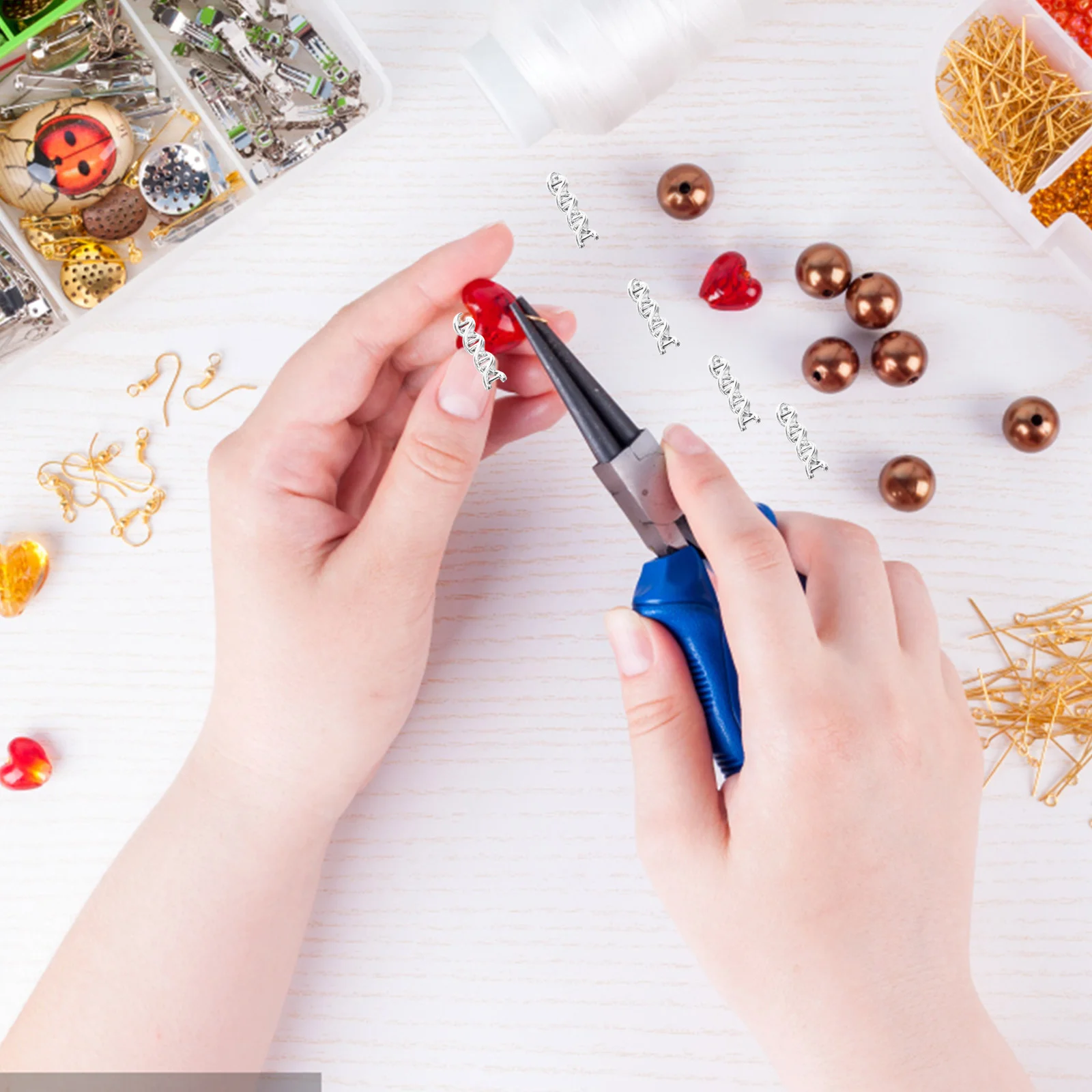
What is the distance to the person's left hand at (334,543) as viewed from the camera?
2.76ft

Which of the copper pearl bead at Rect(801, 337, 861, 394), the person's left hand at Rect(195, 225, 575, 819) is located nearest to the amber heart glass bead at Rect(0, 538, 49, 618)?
the person's left hand at Rect(195, 225, 575, 819)

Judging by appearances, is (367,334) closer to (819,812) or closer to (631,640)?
(631,640)

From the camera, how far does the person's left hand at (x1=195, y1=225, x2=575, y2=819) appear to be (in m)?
0.84

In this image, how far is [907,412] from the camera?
1091mm

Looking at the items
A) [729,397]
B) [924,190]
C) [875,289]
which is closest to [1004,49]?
[924,190]

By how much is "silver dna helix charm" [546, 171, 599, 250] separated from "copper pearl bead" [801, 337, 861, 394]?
0.92 ft

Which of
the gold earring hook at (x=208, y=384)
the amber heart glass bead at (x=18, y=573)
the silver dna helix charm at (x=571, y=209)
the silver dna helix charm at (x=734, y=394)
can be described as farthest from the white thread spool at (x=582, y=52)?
the amber heart glass bead at (x=18, y=573)

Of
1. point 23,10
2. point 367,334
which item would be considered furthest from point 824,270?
point 23,10

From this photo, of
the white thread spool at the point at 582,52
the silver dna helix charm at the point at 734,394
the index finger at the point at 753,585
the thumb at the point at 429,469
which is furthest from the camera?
the silver dna helix charm at the point at 734,394

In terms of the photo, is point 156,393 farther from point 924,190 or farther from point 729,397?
point 924,190

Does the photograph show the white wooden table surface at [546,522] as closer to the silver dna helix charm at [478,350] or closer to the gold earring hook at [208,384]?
the gold earring hook at [208,384]

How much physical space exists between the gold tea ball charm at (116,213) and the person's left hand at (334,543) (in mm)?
316

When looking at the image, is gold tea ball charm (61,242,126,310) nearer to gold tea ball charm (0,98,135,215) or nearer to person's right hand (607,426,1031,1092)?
gold tea ball charm (0,98,135,215)

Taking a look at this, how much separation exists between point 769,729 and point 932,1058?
323 mm
